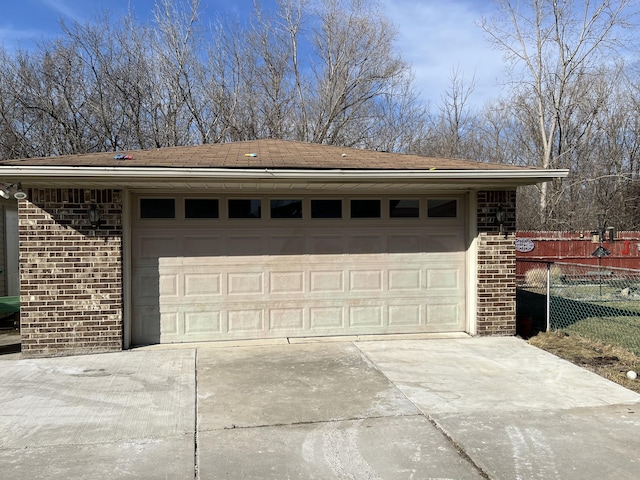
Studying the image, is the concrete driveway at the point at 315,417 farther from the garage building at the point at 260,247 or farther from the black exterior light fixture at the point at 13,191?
the black exterior light fixture at the point at 13,191

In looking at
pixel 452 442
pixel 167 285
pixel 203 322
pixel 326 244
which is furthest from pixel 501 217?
pixel 167 285

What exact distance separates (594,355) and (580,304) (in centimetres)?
539

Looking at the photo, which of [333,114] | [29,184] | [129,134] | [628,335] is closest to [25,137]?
[129,134]

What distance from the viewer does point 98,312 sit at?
6.89 m

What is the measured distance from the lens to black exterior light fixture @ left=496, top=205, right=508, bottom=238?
769 centimetres

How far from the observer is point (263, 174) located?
6.55 meters

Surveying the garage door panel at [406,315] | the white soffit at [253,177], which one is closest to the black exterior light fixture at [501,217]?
the white soffit at [253,177]

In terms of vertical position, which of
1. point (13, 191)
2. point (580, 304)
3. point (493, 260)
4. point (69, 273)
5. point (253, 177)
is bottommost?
point (580, 304)

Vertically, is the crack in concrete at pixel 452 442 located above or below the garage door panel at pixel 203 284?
below

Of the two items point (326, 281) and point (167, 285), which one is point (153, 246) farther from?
point (326, 281)

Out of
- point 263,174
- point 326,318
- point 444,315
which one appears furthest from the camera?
point 444,315

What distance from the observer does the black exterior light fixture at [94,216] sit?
674 cm

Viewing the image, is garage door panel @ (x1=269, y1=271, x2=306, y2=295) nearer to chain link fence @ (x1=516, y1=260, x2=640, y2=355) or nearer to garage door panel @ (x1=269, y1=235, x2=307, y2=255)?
garage door panel @ (x1=269, y1=235, x2=307, y2=255)

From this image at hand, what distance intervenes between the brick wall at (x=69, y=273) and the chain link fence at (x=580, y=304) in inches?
256
